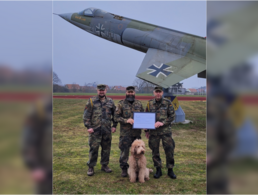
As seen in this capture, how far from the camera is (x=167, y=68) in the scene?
7.79 metres

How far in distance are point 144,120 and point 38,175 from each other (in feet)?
9.26

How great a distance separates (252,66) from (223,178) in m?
0.72

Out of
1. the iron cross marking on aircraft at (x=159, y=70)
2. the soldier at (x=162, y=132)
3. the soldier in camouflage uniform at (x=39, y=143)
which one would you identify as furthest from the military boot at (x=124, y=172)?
the iron cross marking on aircraft at (x=159, y=70)

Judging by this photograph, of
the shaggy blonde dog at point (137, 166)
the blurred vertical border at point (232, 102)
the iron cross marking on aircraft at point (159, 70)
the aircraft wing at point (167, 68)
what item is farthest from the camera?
the iron cross marking on aircraft at point (159, 70)

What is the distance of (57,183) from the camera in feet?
12.3

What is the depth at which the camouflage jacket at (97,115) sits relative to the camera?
13.5ft

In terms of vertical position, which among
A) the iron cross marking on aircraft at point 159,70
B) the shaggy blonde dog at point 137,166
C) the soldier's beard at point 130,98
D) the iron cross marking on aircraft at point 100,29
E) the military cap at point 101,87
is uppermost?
the iron cross marking on aircraft at point 100,29

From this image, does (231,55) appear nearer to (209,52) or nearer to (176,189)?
(209,52)

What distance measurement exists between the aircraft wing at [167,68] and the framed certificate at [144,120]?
11.0 ft

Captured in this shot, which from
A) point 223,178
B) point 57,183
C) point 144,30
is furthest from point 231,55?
point 144,30

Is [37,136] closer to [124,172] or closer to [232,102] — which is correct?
[232,102]

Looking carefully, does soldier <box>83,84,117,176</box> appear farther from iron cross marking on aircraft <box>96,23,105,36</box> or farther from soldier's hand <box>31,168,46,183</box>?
iron cross marking on aircraft <box>96,23,105,36</box>

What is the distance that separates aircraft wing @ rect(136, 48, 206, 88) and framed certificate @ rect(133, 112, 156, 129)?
3.35 m

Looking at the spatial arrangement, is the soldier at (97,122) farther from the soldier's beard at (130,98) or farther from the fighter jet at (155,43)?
the fighter jet at (155,43)
